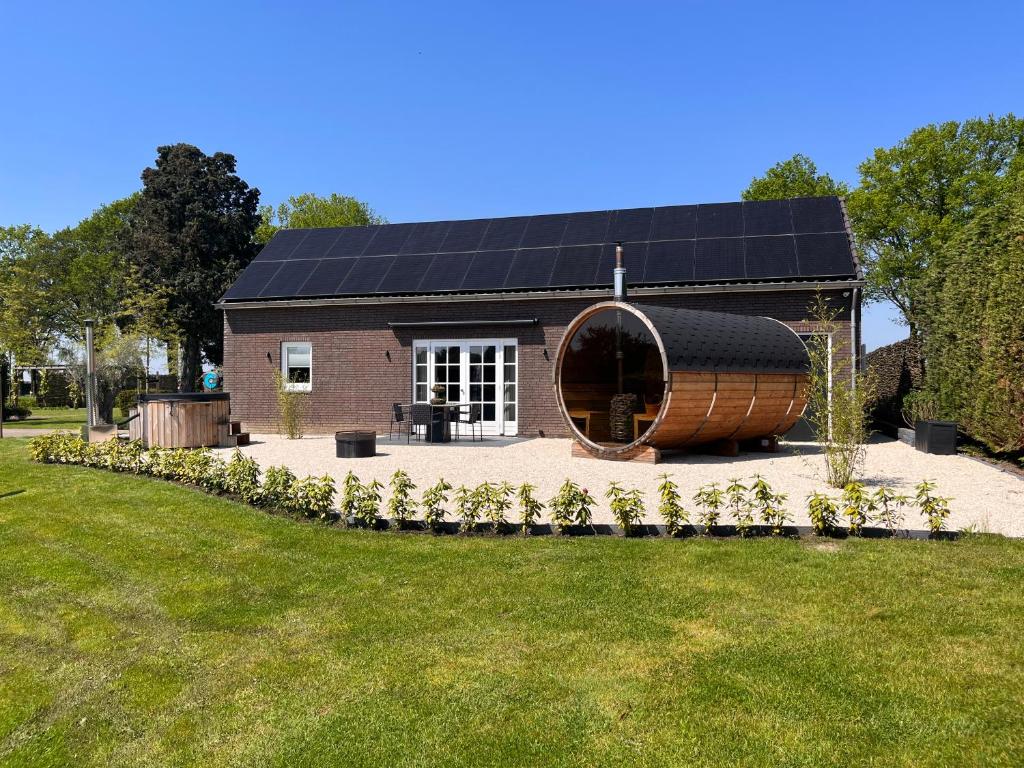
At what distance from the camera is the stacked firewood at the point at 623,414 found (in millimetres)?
11938

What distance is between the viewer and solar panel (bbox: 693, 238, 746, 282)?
14.3m

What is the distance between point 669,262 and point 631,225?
225cm

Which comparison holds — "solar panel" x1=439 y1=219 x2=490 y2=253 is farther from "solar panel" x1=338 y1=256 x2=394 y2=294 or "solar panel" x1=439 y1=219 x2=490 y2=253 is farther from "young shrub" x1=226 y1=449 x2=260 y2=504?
"young shrub" x1=226 y1=449 x2=260 y2=504

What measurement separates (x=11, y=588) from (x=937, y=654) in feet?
19.0

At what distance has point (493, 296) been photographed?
15320 millimetres

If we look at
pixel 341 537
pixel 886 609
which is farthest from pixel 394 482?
pixel 886 609

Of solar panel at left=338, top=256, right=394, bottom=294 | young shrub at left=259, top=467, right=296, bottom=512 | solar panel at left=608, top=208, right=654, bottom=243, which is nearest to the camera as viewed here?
young shrub at left=259, top=467, right=296, bottom=512

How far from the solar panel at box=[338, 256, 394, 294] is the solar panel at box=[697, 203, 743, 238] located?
7653 millimetres

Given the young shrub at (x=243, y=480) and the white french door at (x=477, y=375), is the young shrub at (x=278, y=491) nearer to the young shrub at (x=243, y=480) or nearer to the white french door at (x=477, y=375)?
the young shrub at (x=243, y=480)

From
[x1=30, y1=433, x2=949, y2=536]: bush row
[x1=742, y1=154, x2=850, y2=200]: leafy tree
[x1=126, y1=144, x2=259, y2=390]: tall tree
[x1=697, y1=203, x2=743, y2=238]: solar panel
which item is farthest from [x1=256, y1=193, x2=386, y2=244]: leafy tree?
[x1=30, y1=433, x2=949, y2=536]: bush row

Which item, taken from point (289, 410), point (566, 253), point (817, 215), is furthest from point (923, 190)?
point (289, 410)

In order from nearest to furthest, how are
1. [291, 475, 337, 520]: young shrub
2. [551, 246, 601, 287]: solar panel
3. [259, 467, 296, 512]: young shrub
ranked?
[291, 475, 337, 520]: young shrub, [259, 467, 296, 512]: young shrub, [551, 246, 601, 287]: solar panel

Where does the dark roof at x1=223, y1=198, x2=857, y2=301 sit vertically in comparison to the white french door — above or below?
above

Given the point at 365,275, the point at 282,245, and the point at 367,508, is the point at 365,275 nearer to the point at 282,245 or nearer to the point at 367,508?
the point at 282,245
